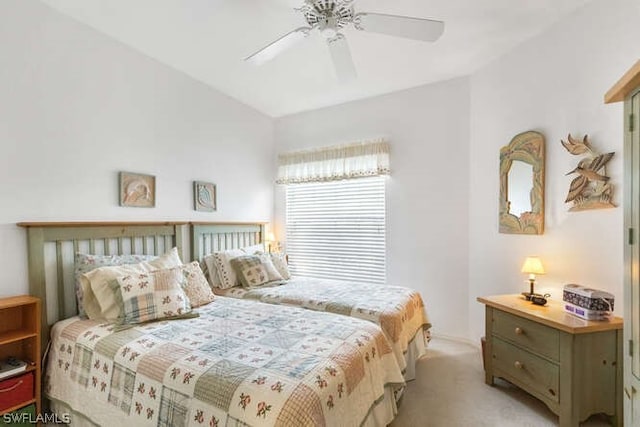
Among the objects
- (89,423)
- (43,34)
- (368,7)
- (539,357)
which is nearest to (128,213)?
(43,34)

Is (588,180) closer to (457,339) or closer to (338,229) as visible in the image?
(457,339)

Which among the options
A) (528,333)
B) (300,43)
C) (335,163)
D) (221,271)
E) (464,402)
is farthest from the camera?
(335,163)

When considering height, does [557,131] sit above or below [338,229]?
above

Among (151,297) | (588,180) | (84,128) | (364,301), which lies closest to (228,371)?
(151,297)

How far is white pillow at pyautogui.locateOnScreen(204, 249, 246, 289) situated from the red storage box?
4.93ft

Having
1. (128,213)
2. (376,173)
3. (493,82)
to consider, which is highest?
(493,82)

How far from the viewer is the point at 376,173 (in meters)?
3.72

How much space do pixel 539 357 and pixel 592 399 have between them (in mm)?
329

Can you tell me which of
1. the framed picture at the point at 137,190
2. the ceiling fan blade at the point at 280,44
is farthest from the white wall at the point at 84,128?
the ceiling fan blade at the point at 280,44

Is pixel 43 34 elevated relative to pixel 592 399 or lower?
elevated

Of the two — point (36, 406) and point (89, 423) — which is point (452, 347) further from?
point (36, 406)

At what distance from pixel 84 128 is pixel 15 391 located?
1.84m

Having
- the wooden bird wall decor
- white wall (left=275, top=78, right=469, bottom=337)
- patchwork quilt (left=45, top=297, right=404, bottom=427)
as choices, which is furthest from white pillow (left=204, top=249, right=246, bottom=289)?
the wooden bird wall decor

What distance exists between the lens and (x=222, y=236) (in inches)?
145
